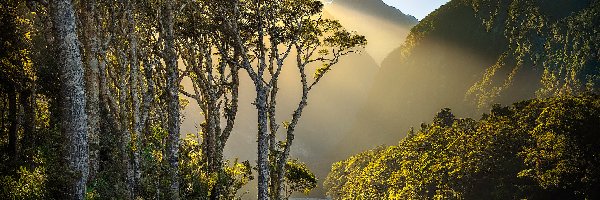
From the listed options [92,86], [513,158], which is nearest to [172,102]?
[92,86]

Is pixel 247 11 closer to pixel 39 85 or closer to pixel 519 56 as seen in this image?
pixel 39 85

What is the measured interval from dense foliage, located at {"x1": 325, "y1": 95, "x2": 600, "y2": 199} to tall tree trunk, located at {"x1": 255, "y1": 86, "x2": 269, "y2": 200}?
3517cm

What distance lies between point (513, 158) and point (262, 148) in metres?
43.3

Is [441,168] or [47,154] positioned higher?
[441,168]

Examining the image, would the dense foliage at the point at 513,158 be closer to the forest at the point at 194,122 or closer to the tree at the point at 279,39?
the forest at the point at 194,122

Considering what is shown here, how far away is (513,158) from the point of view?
53.8 meters

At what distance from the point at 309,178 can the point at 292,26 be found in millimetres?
13360

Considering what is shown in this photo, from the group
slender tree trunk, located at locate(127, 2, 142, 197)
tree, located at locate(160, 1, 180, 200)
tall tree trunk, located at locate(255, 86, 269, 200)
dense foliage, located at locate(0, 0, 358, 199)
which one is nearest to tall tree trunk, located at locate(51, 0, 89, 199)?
dense foliage, located at locate(0, 0, 358, 199)

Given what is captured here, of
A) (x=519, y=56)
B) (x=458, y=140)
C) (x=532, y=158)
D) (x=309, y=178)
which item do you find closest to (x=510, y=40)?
(x=519, y=56)

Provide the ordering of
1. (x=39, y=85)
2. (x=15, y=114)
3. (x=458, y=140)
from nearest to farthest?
(x=15, y=114) → (x=39, y=85) → (x=458, y=140)

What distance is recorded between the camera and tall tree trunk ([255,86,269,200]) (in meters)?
19.3

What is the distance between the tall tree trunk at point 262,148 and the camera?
19344mm

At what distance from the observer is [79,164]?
10.4 metres

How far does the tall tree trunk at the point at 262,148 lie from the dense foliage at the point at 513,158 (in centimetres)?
3517
